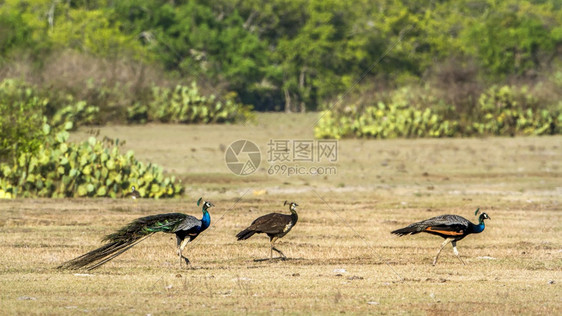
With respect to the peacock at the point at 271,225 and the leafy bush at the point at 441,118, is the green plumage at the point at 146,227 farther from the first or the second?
the leafy bush at the point at 441,118

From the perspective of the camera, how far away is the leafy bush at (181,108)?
48.2 metres

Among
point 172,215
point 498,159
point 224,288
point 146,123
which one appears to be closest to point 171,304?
point 224,288

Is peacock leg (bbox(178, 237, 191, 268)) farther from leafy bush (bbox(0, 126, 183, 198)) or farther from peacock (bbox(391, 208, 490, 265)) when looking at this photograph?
leafy bush (bbox(0, 126, 183, 198))

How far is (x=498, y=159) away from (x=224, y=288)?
82.7 ft

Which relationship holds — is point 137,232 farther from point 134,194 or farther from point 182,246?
point 134,194

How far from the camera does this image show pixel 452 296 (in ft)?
42.1

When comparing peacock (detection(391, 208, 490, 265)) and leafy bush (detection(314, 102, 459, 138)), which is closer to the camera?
peacock (detection(391, 208, 490, 265))

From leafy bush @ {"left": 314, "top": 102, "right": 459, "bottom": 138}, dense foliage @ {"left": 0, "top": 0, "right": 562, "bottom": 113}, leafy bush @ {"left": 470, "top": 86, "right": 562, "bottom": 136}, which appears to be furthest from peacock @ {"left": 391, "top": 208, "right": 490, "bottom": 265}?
dense foliage @ {"left": 0, "top": 0, "right": 562, "bottom": 113}

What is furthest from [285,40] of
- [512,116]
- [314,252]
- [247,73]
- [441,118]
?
[314,252]

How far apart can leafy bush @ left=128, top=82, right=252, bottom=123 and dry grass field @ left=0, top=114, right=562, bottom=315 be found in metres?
15.2

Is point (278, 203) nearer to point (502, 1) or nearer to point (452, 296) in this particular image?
point (452, 296)

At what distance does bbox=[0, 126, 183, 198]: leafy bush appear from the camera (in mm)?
24750

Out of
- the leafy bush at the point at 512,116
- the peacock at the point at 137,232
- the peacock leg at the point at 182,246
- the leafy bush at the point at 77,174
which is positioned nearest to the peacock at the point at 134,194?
the leafy bush at the point at 77,174

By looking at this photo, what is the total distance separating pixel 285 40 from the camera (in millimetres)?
78938
